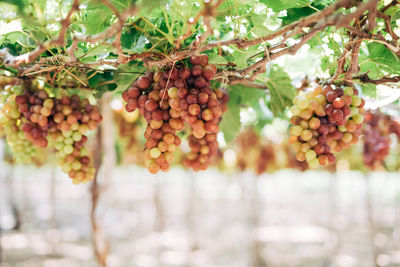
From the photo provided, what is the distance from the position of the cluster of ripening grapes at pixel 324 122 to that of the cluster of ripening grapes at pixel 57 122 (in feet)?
3.39

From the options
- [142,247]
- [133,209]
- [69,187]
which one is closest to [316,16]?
[142,247]

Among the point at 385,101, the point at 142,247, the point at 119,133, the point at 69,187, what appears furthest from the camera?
the point at 69,187

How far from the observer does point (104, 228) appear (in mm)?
2584

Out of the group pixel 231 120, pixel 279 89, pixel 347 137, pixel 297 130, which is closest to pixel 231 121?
pixel 231 120

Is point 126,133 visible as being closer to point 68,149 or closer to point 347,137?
point 68,149

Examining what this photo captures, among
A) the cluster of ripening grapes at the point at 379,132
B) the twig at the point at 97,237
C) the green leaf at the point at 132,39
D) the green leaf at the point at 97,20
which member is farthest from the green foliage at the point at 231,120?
the cluster of ripening grapes at the point at 379,132

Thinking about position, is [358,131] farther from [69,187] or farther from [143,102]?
[69,187]

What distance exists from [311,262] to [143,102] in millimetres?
7929

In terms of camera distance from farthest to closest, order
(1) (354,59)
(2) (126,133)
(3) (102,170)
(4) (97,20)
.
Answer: (2) (126,133) < (3) (102,170) < (1) (354,59) < (4) (97,20)

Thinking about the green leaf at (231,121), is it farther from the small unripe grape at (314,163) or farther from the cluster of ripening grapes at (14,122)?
the cluster of ripening grapes at (14,122)

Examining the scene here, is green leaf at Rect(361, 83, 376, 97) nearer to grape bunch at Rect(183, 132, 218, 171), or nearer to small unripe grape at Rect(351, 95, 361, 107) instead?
small unripe grape at Rect(351, 95, 361, 107)

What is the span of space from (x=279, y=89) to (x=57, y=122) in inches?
47.1

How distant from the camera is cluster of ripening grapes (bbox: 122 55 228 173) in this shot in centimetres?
117

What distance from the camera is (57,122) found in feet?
5.12
